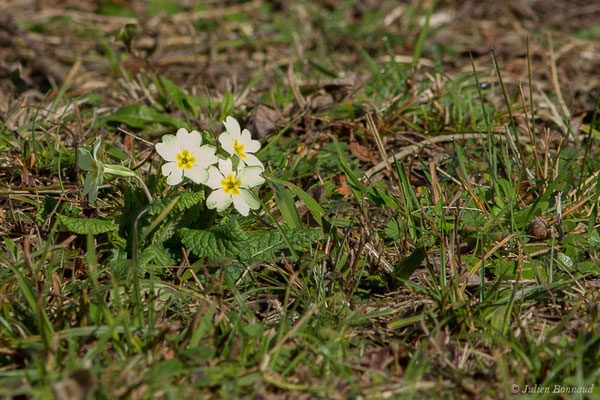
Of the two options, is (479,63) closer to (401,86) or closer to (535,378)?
(401,86)

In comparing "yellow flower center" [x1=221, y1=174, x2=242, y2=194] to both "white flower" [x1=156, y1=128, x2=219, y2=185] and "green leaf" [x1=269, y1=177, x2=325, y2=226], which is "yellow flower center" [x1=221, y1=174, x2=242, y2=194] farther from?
"green leaf" [x1=269, y1=177, x2=325, y2=226]

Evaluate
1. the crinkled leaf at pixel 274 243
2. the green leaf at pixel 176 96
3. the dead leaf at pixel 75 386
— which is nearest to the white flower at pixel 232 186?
the crinkled leaf at pixel 274 243

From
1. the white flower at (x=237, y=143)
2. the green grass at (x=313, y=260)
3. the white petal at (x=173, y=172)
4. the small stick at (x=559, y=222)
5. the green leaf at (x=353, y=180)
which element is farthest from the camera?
the green leaf at (x=353, y=180)

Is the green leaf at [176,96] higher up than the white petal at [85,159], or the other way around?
the white petal at [85,159]

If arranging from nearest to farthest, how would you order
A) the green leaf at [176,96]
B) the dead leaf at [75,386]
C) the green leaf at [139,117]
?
the dead leaf at [75,386]
the green leaf at [139,117]
the green leaf at [176,96]

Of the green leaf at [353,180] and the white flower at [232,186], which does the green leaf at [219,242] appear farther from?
the green leaf at [353,180]

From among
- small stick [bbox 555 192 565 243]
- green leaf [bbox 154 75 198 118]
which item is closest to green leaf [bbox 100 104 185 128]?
green leaf [bbox 154 75 198 118]

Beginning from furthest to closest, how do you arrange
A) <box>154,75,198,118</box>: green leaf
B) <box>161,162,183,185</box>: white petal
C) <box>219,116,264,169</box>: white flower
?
<box>154,75,198,118</box>: green leaf → <box>219,116,264,169</box>: white flower → <box>161,162,183,185</box>: white petal

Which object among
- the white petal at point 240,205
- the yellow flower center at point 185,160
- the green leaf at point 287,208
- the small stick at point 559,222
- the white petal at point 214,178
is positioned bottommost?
the small stick at point 559,222

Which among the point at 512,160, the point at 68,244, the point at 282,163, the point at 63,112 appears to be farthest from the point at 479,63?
the point at 68,244
